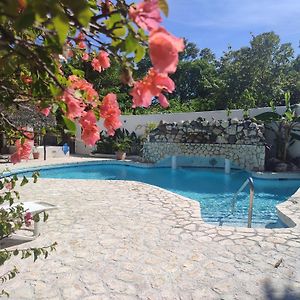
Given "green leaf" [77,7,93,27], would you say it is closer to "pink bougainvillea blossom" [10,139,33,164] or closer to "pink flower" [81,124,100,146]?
"pink flower" [81,124,100,146]

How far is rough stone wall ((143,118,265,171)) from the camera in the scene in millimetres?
17484

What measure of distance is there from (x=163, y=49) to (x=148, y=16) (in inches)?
6.0

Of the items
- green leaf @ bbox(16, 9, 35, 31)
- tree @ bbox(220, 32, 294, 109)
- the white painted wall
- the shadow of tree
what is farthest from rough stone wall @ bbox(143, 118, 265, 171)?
green leaf @ bbox(16, 9, 35, 31)

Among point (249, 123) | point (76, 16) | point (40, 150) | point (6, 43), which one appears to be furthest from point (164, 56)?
point (40, 150)

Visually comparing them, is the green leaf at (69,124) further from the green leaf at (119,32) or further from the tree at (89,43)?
the green leaf at (119,32)

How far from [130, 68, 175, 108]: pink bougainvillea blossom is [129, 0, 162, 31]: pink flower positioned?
22 centimetres

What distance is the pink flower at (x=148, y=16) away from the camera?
107 centimetres

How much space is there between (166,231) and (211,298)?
245cm

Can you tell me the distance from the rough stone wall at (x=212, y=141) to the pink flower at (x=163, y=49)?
1674cm

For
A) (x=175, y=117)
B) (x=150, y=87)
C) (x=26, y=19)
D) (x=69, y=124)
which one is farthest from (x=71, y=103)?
(x=175, y=117)

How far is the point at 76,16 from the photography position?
41.6 inches

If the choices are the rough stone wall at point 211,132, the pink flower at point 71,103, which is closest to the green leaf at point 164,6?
the pink flower at point 71,103

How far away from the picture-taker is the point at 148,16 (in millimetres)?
1072

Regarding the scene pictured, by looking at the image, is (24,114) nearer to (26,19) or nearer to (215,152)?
(26,19)
